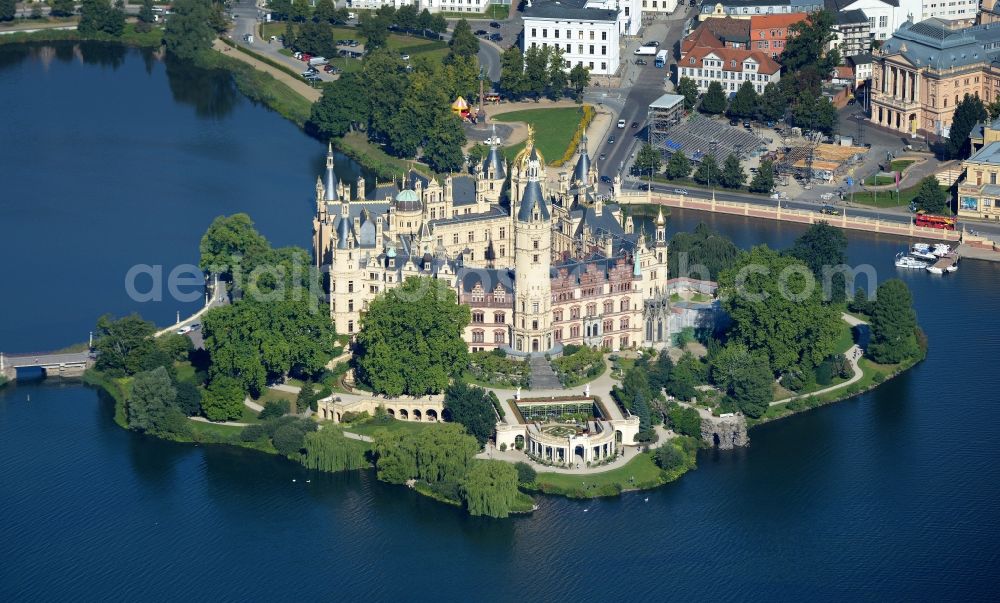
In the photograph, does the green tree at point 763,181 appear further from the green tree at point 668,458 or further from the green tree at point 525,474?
the green tree at point 525,474

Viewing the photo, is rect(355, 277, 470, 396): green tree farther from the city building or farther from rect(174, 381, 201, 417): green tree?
the city building

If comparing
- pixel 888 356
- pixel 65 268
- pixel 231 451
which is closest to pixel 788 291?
pixel 888 356

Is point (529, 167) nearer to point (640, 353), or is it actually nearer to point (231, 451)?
point (640, 353)

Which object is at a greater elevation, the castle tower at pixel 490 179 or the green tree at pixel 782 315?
the castle tower at pixel 490 179

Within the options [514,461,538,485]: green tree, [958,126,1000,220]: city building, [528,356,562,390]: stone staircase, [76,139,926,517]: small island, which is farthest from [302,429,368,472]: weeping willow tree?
[958,126,1000,220]: city building

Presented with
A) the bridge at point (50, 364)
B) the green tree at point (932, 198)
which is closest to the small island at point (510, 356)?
the bridge at point (50, 364)

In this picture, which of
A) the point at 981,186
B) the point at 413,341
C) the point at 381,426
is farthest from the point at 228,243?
the point at 981,186

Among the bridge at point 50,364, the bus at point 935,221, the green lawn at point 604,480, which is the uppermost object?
the bus at point 935,221
